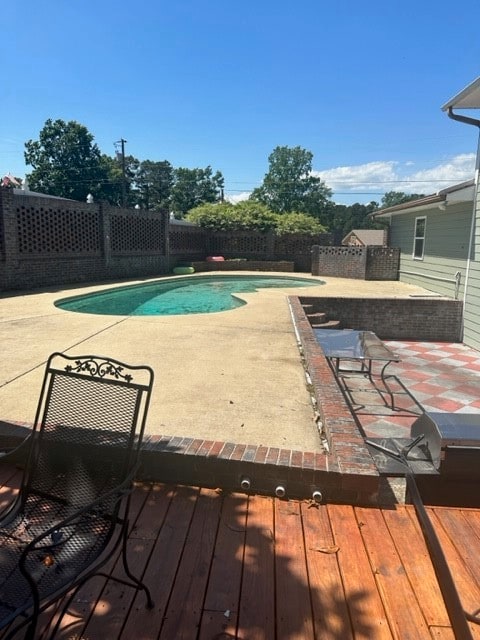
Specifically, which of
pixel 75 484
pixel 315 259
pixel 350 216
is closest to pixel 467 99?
pixel 75 484

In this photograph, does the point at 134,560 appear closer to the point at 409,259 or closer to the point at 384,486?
the point at 384,486

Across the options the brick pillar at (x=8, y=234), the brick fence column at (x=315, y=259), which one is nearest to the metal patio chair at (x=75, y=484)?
the brick pillar at (x=8, y=234)

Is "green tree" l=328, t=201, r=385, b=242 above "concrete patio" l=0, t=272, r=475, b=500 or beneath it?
above

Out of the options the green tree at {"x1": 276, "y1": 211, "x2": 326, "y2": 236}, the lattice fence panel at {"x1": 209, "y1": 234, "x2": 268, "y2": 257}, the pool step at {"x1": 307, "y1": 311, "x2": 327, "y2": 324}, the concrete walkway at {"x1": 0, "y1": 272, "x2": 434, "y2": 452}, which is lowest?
the pool step at {"x1": 307, "y1": 311, "x2": 327, "y2": 324}

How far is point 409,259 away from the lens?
13906 millimetres

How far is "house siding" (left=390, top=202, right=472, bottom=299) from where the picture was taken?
31.1 ft

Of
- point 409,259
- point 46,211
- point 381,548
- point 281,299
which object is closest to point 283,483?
point 381,548

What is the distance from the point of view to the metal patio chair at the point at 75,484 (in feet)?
5.07

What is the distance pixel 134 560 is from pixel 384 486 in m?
1.69

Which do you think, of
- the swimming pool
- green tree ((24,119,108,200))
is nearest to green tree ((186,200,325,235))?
the swimming pool

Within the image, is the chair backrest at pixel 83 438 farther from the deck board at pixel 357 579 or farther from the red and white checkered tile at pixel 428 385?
the red and white checkered tile at pixel 428 385

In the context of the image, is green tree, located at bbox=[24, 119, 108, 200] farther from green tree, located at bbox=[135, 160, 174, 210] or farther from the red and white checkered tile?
the red and white checkered tile

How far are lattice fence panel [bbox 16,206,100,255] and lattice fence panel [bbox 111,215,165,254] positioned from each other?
3.32 ft

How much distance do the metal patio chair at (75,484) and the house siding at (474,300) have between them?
851cm
